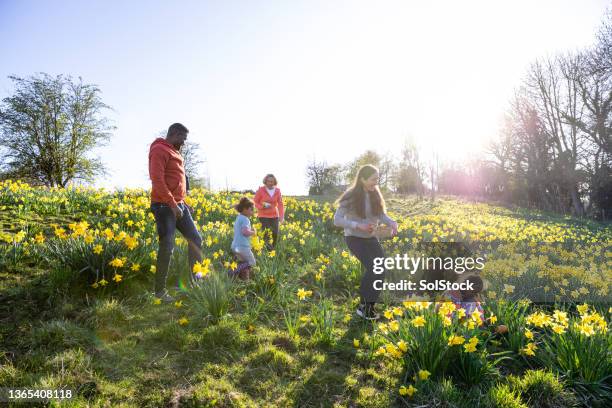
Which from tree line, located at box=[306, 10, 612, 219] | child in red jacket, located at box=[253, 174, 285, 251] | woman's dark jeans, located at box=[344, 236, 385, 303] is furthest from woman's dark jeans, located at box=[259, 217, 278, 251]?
tree line, located at box=[306, 10, 612, 219]

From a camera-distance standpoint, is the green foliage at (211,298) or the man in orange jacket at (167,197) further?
the man in orange jacket at (167,197)

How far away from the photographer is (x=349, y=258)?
5.81m

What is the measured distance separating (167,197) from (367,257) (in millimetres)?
2361

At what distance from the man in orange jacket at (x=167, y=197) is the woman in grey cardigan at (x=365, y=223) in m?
1.83

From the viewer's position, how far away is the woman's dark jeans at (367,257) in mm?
3983

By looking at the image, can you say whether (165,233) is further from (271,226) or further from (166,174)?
(271,226)

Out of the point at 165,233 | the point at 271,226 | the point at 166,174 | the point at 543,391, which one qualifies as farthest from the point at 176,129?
the point at 543,391

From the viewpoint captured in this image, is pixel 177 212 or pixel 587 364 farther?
pixel 177 212

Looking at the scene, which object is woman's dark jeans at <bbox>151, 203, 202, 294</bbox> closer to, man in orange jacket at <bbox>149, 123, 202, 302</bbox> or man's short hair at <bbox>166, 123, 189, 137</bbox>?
man in orange jacket at <bbox>149, 123, 202, 302</bbox>

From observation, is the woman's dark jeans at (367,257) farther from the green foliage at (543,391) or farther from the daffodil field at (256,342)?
the green foliage at (543,391)

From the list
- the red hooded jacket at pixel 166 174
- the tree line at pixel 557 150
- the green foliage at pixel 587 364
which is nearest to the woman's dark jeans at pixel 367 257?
the green foliage at pixel 587 364

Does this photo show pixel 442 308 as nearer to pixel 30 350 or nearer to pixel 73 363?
pixel 73 363

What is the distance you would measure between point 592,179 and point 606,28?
10246 millimetres

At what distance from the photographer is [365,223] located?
13.3 feet
